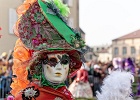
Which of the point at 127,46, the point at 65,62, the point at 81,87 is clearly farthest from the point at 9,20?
the point at 127,46

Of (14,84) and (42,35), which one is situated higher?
(42,35)

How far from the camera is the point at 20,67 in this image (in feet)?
12.2

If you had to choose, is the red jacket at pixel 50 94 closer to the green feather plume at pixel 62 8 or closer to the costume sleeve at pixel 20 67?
the costume sleeve at pixel 20 67

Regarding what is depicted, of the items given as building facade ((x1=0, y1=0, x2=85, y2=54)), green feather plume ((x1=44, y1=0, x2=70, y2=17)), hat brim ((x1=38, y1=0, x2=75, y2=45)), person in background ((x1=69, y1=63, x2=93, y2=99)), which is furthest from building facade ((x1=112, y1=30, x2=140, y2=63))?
hat brim ((x1=38, y1=0, x2=75, y2=45))

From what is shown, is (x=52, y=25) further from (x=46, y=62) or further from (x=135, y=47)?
(x=135, y=47)

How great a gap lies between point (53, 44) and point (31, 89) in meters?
0.45

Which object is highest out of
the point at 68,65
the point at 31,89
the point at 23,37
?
the point at 23,37

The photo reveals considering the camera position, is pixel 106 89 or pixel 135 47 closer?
pixel 106 89

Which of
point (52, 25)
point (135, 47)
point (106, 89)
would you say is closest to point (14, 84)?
point (52, 25)

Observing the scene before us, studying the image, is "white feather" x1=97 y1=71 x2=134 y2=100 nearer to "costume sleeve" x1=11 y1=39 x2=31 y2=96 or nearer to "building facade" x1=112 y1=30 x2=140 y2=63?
"costume sleeve" x1=11 y1=39 x2=31 y2=96

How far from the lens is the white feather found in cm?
310

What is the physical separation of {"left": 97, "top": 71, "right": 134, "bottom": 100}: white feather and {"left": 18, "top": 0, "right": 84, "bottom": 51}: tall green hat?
470 mm

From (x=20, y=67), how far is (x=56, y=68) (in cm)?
48

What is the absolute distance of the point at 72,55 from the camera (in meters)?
3.53
